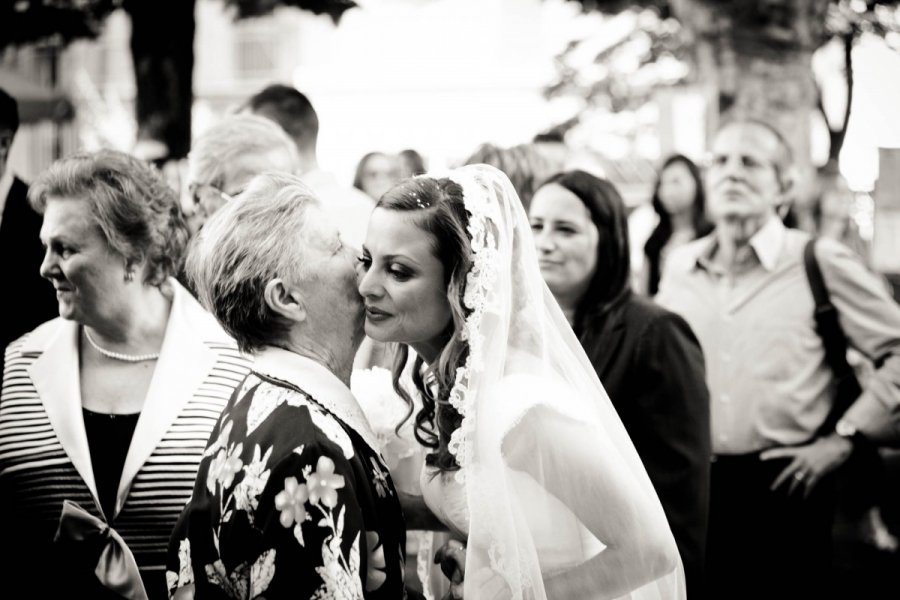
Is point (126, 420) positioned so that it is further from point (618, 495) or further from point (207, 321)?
point (618, 495)

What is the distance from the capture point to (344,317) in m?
2.42

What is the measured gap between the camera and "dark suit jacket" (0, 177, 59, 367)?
12.1 ft

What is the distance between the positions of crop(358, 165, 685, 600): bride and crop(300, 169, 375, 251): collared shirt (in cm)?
156

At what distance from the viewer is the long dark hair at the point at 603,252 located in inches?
144

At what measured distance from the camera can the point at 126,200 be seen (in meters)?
3.01

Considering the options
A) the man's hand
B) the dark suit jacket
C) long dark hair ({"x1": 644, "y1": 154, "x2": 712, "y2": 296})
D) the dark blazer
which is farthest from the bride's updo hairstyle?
long dark hair ({"x1": 644, "y1": 154, "x2": 712, "y2": 296})

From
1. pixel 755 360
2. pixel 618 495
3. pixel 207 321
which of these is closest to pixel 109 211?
pixel 207 321

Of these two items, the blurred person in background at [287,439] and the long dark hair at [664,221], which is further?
the long dark hair at [664,221]

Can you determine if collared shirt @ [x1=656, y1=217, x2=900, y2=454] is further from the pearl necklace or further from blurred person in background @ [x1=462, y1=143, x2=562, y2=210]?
the pearl necklace

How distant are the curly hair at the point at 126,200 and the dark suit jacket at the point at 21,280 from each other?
2.23 ft

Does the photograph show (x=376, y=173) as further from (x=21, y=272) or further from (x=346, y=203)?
(x=21, y=272)

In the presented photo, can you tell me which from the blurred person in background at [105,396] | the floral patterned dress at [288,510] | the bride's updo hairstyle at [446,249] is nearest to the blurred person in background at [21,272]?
the blurred person in background at [105,396]

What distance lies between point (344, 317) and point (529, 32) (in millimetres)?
27040

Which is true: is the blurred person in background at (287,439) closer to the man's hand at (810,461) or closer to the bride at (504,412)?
the bride at (504,412)
